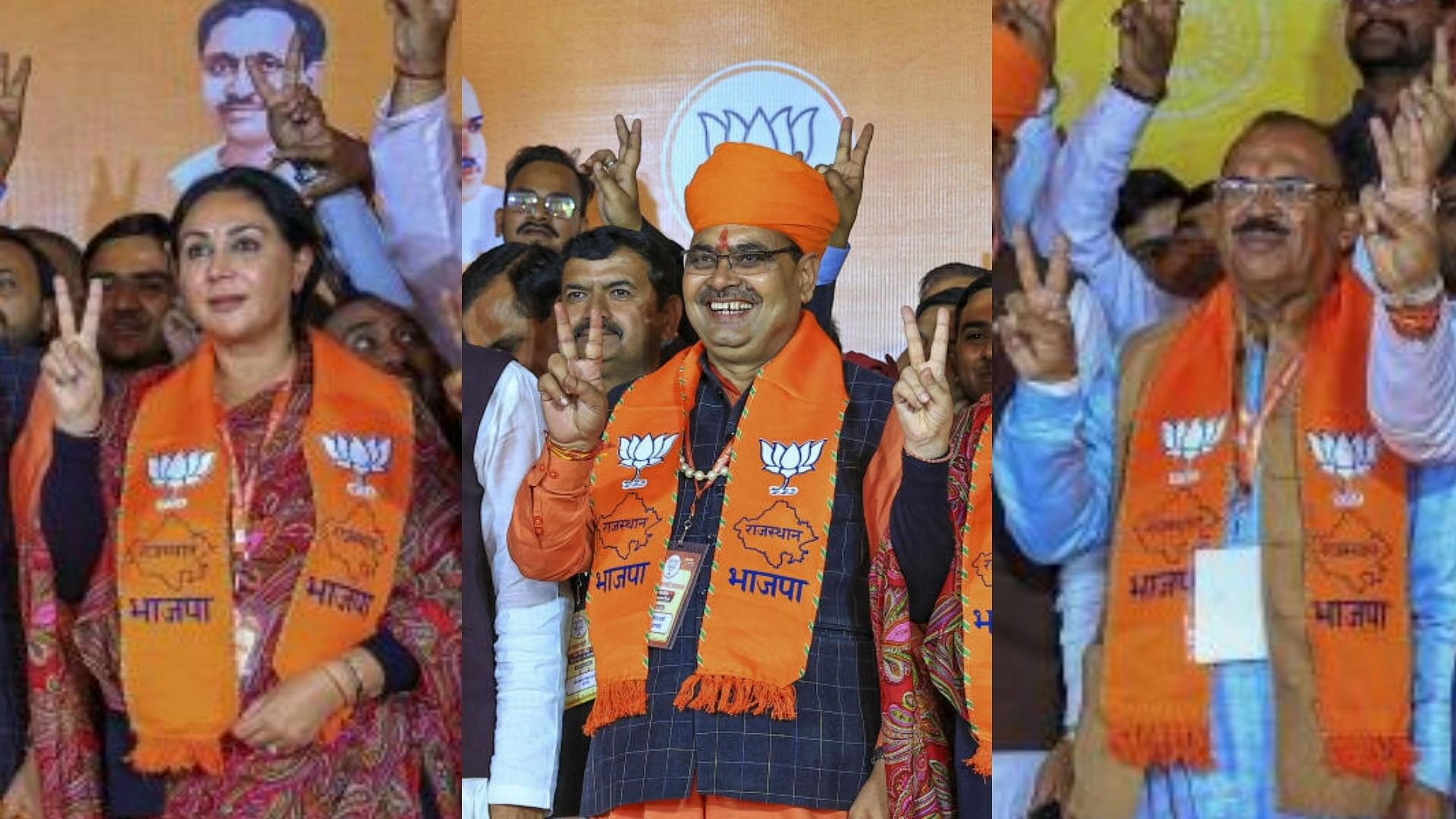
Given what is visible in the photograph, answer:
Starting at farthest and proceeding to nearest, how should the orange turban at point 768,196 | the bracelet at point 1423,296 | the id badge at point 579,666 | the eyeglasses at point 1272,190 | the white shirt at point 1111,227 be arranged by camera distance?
the id badge at point 579,666 < the orange turban at point 768,196 < the white shirt at point 1111,227 < the eyeglasses at point 1272,190 < the bracelet at point 1423,296

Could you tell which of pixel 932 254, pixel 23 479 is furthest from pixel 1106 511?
pixel 23 479

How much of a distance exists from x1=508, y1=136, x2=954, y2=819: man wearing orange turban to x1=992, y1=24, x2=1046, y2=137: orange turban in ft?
1.38

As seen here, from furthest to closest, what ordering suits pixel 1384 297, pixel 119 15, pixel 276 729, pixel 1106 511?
A: pixel 119 15, pixel 276 729, pixel 1106 511, pixel 1384 297

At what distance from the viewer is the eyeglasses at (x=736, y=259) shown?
4613mm

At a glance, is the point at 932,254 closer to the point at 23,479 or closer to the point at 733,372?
the point at 733,372

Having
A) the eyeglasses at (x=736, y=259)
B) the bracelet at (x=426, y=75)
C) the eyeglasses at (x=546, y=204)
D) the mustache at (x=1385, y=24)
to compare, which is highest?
the bracelet at (x=426, y=75)

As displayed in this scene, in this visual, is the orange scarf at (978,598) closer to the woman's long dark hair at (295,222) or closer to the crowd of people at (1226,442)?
the crowd of people at (1226,442)

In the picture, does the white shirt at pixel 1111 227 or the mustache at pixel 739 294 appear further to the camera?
the mustache at pixel 739 294

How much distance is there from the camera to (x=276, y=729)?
482cm

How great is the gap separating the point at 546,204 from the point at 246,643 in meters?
1.19

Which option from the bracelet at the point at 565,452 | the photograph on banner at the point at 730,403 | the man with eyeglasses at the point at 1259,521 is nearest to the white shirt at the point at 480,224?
→ the photograph on banner at the point at 730,403

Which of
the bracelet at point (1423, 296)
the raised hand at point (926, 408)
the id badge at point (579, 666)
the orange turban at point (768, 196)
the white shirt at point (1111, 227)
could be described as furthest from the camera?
the id badge at point (579, 666)

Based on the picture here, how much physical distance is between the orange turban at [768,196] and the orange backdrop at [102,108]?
1270 millimetres

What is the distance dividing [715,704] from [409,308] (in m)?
1.22
